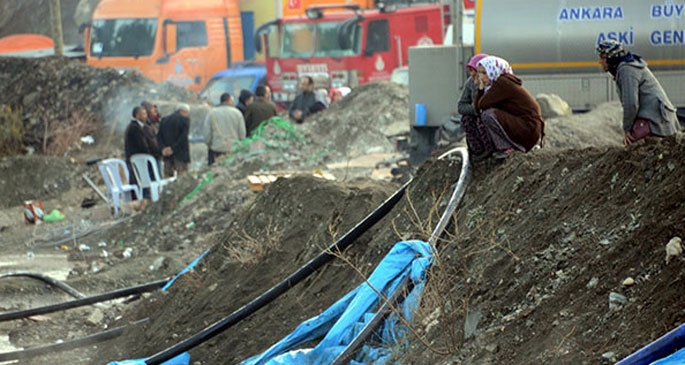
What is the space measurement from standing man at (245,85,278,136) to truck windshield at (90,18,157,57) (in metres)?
10.3

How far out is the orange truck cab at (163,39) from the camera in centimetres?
2970

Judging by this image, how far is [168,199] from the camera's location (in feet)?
57.6

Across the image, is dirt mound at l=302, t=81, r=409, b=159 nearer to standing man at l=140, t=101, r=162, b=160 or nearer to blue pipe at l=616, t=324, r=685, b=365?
standing man at l=140, t=101, r=162, b=160

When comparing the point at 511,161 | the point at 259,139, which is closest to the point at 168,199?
the point at 259,139

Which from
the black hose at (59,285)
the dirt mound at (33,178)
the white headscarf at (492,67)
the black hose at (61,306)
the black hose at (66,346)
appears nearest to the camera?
the white headscarf at (492,67)

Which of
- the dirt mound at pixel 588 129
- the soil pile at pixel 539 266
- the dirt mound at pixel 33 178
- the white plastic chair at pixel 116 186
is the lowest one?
the dirt mound at pixel 33 178

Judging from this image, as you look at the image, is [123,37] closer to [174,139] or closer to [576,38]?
[174,139]

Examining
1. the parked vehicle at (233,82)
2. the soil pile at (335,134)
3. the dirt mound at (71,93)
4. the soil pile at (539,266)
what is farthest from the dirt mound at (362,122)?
the soil pile at (539,266)

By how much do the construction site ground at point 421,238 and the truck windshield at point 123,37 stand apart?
11336 mm

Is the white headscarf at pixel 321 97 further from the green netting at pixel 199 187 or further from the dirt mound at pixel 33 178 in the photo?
the dirt mound at pixel 33 178

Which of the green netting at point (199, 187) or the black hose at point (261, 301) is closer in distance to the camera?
the black hose at point (261, 301)

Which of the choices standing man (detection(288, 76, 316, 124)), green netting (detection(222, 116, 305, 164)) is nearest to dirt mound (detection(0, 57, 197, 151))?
standing man (detection(288, 76, 316, 124))

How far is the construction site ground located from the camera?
556 cm

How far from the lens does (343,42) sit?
25188 millimetres
